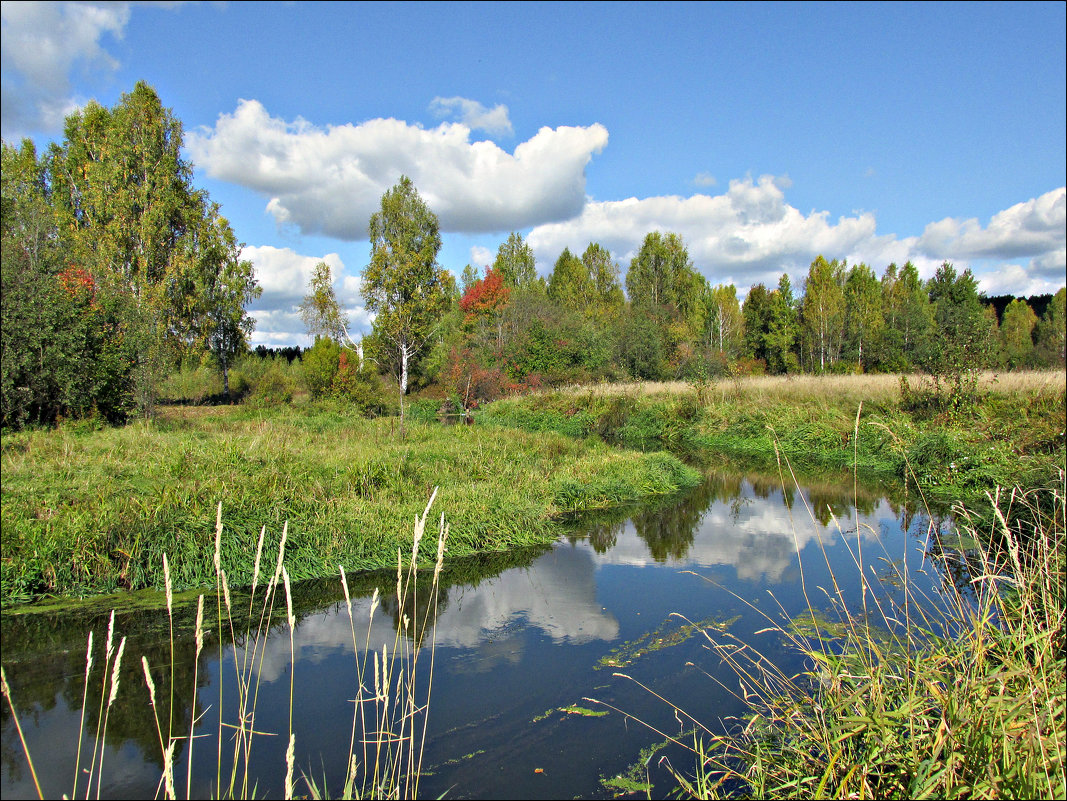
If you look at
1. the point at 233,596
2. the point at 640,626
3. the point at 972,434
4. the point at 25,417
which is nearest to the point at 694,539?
the point at 640,626

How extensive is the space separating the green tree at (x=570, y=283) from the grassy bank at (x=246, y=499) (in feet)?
107

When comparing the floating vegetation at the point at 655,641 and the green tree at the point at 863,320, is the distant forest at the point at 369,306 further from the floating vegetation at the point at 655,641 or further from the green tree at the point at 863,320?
the floating vegetation at the point at 655,641

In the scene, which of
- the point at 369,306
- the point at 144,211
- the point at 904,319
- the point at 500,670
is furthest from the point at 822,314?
the point at 500,670

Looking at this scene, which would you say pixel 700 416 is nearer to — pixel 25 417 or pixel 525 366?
pixel 525 366

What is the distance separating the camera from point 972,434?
12.0 m

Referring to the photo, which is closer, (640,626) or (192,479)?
(640,626)

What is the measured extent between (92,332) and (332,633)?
10743mm

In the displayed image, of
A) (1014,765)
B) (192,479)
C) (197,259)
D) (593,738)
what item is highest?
(197,259)

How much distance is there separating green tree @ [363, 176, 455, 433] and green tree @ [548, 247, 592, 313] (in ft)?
45.8

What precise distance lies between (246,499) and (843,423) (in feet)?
48.7

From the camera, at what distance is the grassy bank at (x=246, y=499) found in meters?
5.87

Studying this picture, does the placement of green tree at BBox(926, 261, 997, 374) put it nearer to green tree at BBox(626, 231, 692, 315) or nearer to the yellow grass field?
the yellow grass field

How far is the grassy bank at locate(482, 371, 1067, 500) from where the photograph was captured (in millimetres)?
10625

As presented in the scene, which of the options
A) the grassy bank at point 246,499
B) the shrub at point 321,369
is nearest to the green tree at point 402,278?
the shrub at point 321,369
